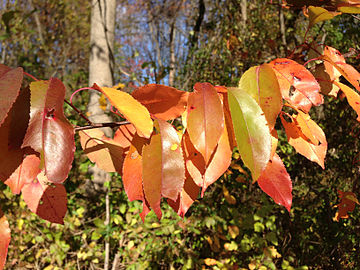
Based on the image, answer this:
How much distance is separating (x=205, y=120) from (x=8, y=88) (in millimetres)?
244

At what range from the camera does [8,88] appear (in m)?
0.30

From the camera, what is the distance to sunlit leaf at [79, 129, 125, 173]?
0.57 metres

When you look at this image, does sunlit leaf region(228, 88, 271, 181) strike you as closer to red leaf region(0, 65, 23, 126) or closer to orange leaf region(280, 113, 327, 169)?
orange leaf region(280, 113, 327, 169)

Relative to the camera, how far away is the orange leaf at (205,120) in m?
0.36

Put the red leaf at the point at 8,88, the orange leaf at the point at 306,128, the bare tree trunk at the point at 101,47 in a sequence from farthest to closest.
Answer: the bare tree trunk at the point at 101,47 < the orange leaf at the point at 306,128 < the red leaf at the point at 8,88

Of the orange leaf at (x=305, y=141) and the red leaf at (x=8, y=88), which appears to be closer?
the red leaf at (x=8, y=88)

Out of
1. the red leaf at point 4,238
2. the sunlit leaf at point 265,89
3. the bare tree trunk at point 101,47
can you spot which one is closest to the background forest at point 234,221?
the bare tree trunk at point 101,47

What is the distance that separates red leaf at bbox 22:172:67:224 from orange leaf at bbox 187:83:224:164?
0.30 metres

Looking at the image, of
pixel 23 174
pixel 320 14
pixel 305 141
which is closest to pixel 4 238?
pixel 23 174

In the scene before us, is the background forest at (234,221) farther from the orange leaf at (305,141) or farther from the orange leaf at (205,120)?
the orange leaf at (205,120)

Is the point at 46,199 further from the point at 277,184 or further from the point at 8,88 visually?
the point at 277,184

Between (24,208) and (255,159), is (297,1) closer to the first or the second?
(255,159)

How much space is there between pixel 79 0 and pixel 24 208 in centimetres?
763

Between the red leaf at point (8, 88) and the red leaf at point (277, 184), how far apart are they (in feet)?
1.18
